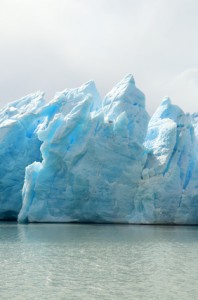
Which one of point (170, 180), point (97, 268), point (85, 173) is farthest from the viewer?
point (170, 180)

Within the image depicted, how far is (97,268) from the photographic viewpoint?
8609mm

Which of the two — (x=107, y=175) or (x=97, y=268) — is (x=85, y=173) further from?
(x=97, y=268)

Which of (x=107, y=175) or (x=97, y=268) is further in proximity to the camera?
(x=107, y=175)

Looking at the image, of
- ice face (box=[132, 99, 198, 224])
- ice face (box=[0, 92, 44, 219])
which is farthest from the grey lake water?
ice face (box=[0, 92, 44, 219])

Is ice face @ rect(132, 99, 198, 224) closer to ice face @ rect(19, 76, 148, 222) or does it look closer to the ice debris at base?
the ice debris at base

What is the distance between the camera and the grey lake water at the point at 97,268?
6750 millimetres

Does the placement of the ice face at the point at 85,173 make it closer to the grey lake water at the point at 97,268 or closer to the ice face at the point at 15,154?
the ice face at the point at 15,154

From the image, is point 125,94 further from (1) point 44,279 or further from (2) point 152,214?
(1) point 44,279

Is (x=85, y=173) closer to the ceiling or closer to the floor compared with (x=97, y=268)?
closer to the ceiling

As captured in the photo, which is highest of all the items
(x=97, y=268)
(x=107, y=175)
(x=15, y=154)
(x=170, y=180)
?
(x=15, y=154)

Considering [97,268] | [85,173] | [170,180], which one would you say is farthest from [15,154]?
[97,268]

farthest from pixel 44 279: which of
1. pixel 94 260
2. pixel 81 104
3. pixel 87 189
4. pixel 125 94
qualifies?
pixel 125 94

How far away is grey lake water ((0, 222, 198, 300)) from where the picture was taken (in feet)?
22.1

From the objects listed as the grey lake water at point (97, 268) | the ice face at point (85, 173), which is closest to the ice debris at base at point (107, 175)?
the ice face at point (85, 173)
